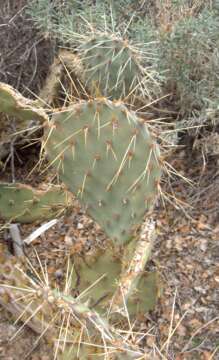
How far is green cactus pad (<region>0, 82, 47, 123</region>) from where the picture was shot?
8.05 feet

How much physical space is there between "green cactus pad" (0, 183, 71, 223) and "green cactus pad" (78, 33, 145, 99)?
1.85ft

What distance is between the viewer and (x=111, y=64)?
283 centimetres

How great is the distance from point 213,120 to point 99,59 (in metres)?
0.67

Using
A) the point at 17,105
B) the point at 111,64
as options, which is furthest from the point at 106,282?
the point at 111,64

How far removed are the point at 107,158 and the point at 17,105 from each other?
2.09ft

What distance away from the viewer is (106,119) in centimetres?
196

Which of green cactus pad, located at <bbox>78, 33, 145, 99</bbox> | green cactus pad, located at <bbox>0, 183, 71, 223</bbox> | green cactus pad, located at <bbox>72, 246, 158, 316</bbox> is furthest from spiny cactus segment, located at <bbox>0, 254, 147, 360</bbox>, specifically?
green cactus pad, located at <bbox>78, 33, 145, 99</bbox>

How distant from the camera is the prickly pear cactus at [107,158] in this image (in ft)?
6.44

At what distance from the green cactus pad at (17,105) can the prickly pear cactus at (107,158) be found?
0.41 metres

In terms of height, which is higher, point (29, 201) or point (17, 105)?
point (17, 105)

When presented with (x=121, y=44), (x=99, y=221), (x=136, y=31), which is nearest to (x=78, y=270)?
(x=99, y=221)

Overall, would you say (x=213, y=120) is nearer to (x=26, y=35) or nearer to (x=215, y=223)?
(x=215, y=223)

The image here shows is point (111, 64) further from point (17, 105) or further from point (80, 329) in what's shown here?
point (80, 329)

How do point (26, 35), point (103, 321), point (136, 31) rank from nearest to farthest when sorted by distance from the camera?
1. point (103, 321)
2. point (136, 31)
3. point (26, 35)
